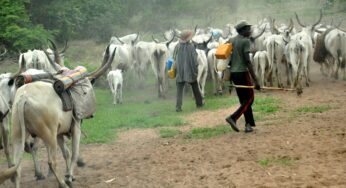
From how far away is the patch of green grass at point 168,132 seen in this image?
436 inches

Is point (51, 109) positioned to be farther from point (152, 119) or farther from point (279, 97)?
point (279, 97)

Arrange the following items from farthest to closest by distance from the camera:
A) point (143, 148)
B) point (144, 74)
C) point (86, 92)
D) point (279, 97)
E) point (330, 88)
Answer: point (144, 74)
point (330, 88)
point (279, 97)
point (143, 148)
point (86, 92)

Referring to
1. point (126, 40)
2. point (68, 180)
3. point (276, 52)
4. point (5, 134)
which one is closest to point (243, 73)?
point (68, 180)

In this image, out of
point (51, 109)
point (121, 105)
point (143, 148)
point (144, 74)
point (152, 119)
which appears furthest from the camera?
point (144, 74)

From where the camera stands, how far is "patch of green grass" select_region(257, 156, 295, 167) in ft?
24.7

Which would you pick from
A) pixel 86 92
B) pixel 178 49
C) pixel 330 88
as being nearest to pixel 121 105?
pixel 178 49

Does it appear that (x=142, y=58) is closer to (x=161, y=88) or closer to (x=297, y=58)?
(x=161, y=88)

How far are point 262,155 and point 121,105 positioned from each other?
359 inches

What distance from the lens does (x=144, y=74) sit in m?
21.0

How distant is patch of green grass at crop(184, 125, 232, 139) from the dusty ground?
1.00ft

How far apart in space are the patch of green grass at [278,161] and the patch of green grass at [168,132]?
3474 mm

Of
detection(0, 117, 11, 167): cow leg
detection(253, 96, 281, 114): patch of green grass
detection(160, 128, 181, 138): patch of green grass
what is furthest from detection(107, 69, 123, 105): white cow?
detection(0, 117, 11, 167): cow leg

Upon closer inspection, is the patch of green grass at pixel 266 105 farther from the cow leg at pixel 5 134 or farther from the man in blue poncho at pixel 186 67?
the cow leg at pixel 5 134

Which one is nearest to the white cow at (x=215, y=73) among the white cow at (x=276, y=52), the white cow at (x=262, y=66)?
the white cow at (x=262, y=66)
